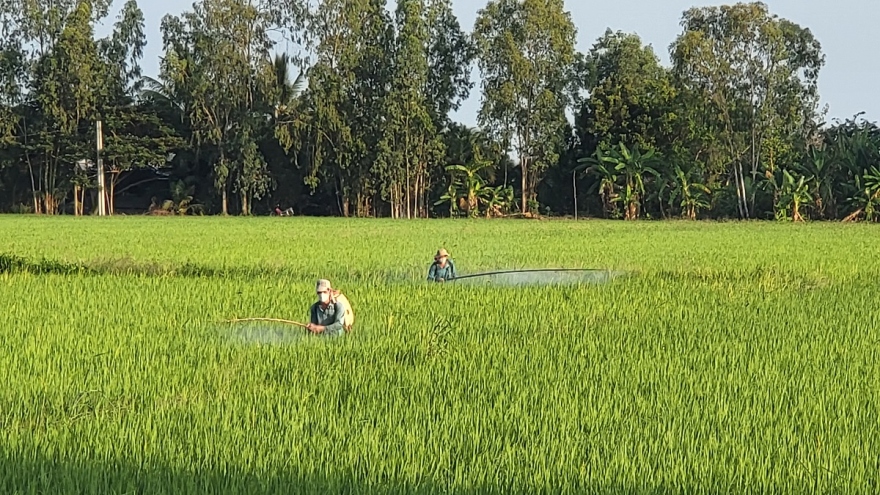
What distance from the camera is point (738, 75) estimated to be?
110 feet

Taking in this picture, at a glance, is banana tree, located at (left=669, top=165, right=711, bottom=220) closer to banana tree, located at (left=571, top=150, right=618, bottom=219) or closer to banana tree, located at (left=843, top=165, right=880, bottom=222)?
banana tree, located at (left=571, top=150, right=618, bottom=219)

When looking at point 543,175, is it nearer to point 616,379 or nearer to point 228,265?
point 228,265

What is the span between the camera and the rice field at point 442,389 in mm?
2949

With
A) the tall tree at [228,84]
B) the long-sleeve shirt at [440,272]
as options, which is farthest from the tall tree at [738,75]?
the long-sleeve shirt at [440,272]

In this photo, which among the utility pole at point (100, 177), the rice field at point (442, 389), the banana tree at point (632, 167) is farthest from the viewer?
the utility pole at point (100, 177)

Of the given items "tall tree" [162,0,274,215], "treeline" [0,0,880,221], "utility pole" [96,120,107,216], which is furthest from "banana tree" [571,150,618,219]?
"utility pole" [96,120,107,216]

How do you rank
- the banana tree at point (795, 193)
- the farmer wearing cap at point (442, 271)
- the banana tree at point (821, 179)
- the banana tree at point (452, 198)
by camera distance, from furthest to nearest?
the banana tree at point (452, 198)
the banana tree at point (821, 179)
the banana tree at point (795, 193)
the farmer wearing cap at point (442, 271)

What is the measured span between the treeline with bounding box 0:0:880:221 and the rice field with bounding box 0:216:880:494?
24.8 m

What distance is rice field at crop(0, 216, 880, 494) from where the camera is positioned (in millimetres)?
2949

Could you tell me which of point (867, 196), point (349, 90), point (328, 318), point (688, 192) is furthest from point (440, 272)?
point (349, 90)

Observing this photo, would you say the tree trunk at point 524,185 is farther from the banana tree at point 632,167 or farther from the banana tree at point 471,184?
the banana tree at point 632,167

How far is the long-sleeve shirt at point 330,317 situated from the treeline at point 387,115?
27.1 metres

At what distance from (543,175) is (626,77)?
4.76 metres

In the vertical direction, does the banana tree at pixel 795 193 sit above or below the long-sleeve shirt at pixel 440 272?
above
